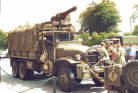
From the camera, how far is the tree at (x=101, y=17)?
48.1m

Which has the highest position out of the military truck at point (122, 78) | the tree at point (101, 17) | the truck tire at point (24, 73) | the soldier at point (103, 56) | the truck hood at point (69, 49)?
the tree at point (101, 17)

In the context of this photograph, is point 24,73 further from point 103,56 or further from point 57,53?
point 103,56

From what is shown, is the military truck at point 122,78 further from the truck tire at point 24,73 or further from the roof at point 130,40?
the roof at point 130,40

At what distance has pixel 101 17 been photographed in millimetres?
48906

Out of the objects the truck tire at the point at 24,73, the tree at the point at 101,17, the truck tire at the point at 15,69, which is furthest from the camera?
the tree at the point at 101,17

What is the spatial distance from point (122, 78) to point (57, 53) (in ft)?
14.2

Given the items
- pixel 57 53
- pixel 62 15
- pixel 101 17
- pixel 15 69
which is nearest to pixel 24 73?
pixel 15 69

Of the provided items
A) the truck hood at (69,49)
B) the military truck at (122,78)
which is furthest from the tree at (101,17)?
the military truck at (122,78)

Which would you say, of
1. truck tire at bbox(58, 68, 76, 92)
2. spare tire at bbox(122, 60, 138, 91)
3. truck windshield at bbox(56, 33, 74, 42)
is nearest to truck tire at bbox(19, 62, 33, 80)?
truck windshield at bbox(56, 33, 74, 42)

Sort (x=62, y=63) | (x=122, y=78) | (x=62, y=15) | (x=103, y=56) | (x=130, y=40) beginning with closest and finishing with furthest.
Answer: (x=122, y=78), (x=103, y=56), (x=62, y=63), (x=62, y=15), (x=130, y=40)

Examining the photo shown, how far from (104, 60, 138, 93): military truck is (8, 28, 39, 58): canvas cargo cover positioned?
16.2ft

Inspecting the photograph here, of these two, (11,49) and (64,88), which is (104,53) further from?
(11,49)

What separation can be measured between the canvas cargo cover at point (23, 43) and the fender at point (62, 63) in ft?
5.03

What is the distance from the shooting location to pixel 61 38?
10.8m
